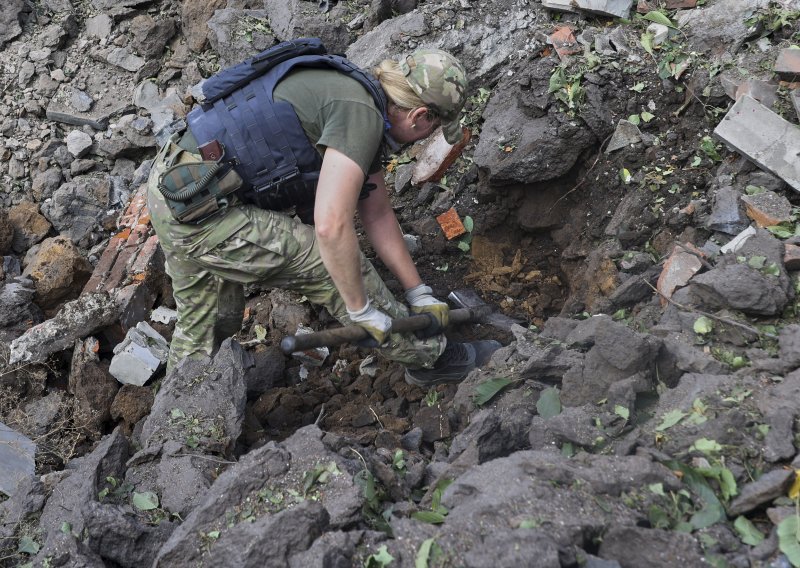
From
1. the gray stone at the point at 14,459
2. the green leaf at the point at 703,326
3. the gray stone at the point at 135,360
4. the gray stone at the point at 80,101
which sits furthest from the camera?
the gray stone at the point at 80,101

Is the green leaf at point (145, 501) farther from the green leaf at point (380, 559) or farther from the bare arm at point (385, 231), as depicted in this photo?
the bare arm at point (385, 231)

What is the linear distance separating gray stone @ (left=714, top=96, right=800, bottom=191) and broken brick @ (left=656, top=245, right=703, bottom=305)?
66 cm

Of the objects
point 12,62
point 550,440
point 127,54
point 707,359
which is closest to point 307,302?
point 550,440

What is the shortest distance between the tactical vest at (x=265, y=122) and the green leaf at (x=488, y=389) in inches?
47.7

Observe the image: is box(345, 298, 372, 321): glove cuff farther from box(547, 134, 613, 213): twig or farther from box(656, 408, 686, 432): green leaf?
box(547, 134, 613, 213): twig

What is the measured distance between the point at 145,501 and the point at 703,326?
8.04 ft

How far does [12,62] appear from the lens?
632cm

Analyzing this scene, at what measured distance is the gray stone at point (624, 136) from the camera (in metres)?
4.22

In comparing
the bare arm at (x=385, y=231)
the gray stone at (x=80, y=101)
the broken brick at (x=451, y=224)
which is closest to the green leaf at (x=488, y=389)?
the bare arm at (x=385, y=231)

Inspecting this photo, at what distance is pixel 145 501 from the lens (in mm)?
2979

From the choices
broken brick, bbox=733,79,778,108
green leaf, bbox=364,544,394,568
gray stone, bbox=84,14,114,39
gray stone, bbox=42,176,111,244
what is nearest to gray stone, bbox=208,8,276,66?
gray stone, bbox=84,14,114,39

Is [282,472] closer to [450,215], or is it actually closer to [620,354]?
[620,354]

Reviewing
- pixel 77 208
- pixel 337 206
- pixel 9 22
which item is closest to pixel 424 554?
pixel 337 206

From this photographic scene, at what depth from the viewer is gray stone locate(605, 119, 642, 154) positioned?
13.8ft
